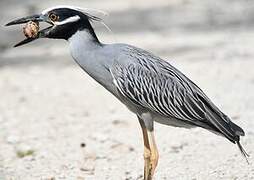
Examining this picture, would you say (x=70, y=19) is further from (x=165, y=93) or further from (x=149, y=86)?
(x=165, y=93)

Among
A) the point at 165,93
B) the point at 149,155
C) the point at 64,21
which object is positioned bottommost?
the point at 149,155

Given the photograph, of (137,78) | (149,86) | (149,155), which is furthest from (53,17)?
(149,155)

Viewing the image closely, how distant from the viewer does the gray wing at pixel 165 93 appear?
20.7ft

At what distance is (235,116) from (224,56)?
13.8 ft

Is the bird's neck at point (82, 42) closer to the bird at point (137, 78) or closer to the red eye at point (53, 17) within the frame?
the bird at point (137, 78)

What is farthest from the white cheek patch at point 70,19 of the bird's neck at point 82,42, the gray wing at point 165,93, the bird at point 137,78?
the gray wing at point 165,93

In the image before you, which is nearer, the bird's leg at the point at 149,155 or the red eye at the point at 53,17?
the red eye at the point at 53,17

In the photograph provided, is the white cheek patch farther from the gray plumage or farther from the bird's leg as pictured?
the bird's leg

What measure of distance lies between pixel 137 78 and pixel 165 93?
10.9 inches

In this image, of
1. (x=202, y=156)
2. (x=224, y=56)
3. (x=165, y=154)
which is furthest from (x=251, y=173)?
(x=224, y=56)

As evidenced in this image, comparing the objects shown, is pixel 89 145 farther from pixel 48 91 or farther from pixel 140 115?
pixel 48 91

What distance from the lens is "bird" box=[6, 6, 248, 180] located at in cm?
629

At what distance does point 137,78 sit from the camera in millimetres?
6375

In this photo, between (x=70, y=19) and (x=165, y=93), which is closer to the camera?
(x=70, y=19)
